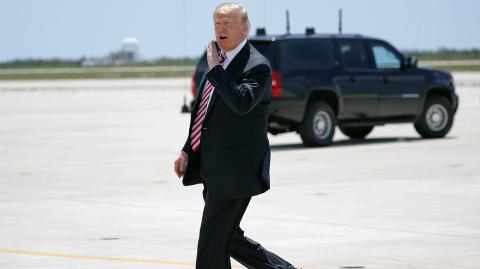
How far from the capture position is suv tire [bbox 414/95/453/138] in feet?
73.7

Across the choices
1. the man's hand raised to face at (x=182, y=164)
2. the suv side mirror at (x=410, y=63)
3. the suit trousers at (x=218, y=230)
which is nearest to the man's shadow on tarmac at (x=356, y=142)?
the suv side mirror at (x=410, y=63)

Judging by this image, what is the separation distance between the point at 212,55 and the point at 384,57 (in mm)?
15505

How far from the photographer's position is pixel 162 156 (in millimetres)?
19516

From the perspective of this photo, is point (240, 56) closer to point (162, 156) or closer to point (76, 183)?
point (76, 183)

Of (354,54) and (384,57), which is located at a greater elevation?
(354,54)

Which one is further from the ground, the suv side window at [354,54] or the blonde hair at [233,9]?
the blonde hair at [233,9]

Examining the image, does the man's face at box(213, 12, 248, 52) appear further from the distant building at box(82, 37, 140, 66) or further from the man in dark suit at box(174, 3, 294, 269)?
the distant building at box(82, 37, 140, 66)

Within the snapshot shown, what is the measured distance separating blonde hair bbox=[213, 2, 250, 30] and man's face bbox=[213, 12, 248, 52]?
0.05 ft

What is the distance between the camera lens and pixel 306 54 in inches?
820

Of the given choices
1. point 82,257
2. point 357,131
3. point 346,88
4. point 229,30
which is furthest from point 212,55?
point 357,131

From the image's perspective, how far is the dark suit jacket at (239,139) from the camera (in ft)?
22.6

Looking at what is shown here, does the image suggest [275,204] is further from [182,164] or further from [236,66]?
[236,66]

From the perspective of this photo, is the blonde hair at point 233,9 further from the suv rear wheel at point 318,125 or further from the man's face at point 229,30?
the suv rear wheel at point 318,125

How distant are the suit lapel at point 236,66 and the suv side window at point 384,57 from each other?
1508cm
